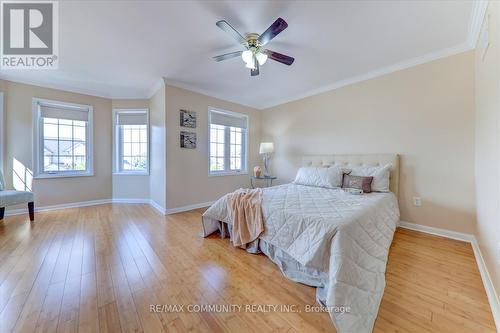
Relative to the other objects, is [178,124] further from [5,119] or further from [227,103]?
[5,119]

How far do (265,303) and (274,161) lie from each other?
3.70 m

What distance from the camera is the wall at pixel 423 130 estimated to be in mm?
2410

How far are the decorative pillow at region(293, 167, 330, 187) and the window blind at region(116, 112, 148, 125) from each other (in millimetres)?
3735

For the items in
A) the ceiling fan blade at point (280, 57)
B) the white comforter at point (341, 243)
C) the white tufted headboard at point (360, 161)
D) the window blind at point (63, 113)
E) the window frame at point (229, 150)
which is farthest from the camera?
the window frame at point (229, 150)

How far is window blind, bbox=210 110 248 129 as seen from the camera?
14.2 ft

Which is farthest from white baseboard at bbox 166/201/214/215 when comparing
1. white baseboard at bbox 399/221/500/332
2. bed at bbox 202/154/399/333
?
white baseboard at bbox 399/221/500/332

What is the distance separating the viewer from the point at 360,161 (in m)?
3.21

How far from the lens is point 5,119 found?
10.8 feet

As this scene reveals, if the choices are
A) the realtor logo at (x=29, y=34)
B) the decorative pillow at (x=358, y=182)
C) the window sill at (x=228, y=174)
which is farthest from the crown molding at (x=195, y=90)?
the decorative pillow at (x=358, y=182)

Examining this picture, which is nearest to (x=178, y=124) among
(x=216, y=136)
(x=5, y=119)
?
(x=216, y=136)

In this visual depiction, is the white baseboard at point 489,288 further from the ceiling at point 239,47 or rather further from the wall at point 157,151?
the wall at point 157,151

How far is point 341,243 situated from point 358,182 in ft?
5.89

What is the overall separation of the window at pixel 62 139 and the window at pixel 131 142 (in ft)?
1.71

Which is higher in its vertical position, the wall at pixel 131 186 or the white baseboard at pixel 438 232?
the wall at pixel 131 186
